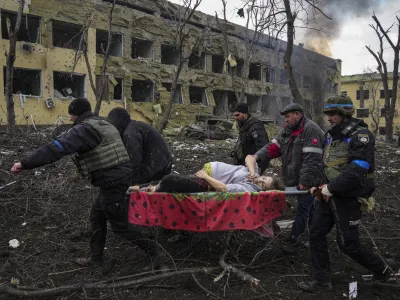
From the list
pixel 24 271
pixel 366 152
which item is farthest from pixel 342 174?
pixel 24 271

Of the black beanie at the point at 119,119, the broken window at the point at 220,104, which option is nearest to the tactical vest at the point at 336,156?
the black beanie at the point at 119,119

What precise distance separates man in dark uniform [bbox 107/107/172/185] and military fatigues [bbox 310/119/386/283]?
198cm

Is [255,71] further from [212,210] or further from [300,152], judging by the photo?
[212,210]

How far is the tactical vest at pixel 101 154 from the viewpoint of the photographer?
365 cm

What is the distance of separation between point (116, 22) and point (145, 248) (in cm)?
1896

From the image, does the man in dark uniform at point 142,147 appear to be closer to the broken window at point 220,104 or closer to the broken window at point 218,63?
the broken window at point 220,104

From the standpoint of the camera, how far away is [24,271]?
13.0 ft

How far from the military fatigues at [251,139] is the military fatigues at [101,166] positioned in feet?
5.82

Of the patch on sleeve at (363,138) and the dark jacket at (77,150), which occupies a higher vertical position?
the patch on sleeve at (363,138)

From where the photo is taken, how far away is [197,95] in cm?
2667

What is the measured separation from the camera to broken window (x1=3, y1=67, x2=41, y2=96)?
18.3 metres

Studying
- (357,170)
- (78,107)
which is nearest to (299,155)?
(357,170)

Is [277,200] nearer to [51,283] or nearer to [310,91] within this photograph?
[51,283]

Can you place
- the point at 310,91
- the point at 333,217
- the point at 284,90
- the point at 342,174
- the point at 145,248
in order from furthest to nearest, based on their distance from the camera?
the point at 284,90 → the point at 310,91 → the point at 145,248 → the point at 333,217 → the point at 342,174
